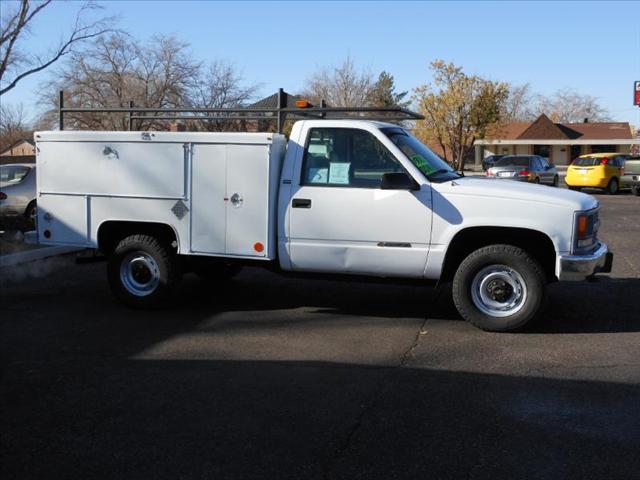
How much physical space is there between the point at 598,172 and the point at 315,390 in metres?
25.1

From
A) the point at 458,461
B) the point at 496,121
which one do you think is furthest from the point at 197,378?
the point at 496,121

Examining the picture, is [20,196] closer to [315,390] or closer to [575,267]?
[315,390]

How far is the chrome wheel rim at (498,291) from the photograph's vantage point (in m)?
6.50

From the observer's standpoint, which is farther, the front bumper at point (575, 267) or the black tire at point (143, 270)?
the black tire at point (143, 270)

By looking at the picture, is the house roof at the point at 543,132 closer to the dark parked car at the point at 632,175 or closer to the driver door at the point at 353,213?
the dark parked car at the point at 632,175

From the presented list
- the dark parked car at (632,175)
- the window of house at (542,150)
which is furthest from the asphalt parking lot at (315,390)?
the window of house at (542,150)

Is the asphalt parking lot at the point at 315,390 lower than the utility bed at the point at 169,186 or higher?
lower

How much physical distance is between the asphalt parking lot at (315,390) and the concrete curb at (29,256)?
2.31m

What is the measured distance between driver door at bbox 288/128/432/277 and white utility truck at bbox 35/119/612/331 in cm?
1

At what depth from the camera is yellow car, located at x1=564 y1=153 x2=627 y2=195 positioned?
27125 millimetres

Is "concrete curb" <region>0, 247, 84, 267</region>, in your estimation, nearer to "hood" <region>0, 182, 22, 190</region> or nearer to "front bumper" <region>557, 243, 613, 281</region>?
"hood" <region>0, 182, 22, 190</region>

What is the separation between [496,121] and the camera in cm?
4875

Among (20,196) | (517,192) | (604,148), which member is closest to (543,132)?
(604,148)

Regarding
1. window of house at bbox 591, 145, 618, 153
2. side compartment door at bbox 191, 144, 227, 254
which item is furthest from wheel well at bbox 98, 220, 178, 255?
window of house at bbox 591, 145, 618, 153
